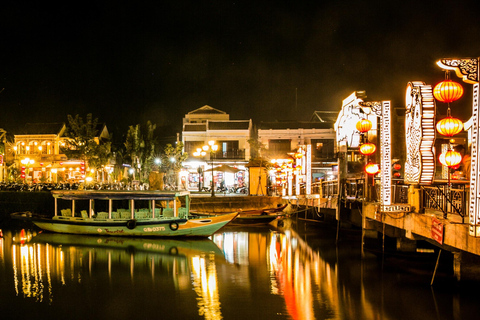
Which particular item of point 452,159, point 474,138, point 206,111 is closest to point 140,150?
point 206,111

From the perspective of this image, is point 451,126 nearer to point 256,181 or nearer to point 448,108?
point 448,108

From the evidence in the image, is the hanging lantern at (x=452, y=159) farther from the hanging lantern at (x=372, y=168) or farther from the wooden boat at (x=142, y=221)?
the wooden boat at (x=142, y=221)

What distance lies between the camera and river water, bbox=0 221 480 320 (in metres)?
10.4

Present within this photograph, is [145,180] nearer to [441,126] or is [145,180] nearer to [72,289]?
[72,289]

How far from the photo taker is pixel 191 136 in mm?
42000

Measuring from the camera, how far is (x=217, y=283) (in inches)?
514

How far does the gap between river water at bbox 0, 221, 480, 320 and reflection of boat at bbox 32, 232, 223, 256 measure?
0.17 ft

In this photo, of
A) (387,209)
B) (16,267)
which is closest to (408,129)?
(387,209)

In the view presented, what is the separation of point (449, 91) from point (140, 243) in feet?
51.1

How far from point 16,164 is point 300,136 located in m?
29.6

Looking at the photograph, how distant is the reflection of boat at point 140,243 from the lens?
18.7 m

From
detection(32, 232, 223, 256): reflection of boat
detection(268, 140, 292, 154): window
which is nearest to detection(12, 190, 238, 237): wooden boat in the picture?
detection(32, 232, 223, 256): reflection of boat

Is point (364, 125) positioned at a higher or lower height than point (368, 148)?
higher

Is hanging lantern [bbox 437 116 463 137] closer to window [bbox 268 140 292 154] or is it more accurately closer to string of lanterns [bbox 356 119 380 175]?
string of lanterns [bbox 356 119 380 175]
